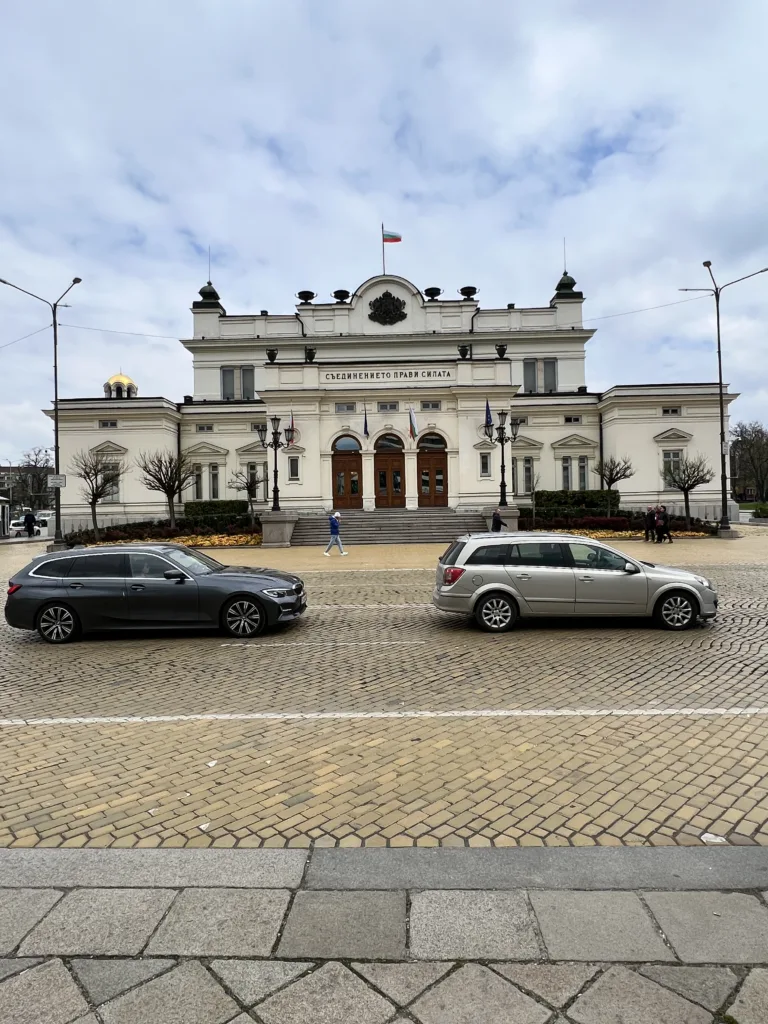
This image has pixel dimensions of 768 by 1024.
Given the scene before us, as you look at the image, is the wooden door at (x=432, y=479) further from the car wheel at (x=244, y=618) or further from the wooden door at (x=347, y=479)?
the car wheel at (x=244, y=618)

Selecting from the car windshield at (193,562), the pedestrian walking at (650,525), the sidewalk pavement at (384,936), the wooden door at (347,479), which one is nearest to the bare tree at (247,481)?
the wooden door at (347,479)

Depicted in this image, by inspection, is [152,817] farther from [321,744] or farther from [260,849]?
[321,744]

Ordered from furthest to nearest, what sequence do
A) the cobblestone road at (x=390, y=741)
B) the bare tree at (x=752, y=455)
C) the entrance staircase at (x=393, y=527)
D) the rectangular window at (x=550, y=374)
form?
the bare tree at (x=752, y=455)
the rectangular window at (x=550, y=374)
the entrance staircase at (x=393, y=527)
the cobblestone road at (x=390, y=741)

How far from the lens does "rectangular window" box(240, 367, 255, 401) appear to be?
47062mm

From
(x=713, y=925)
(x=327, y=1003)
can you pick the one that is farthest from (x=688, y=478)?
(x=327, y=1003)

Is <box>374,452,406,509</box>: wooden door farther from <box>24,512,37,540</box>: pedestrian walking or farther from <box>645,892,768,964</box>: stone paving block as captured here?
<box>645,892,768,964</box>: stone paving block

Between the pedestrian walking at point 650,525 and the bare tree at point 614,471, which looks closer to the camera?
the pedestrian walking at point 650,525

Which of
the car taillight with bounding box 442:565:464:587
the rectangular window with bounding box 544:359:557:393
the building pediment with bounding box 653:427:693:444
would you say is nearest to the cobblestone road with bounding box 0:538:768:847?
the car taillight with bounding box 442:565:464:587

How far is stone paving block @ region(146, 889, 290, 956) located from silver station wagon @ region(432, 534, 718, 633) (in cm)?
695

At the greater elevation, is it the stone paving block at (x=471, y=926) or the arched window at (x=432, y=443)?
the arched window at (x=432, y=443)

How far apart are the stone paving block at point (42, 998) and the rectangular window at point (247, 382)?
153 ft

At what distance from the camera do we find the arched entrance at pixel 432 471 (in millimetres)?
35500

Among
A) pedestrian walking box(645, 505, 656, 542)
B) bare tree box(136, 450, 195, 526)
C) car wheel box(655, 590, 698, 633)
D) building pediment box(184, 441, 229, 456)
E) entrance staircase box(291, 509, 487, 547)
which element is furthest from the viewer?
building pediment box(184, 441, 229, 456)

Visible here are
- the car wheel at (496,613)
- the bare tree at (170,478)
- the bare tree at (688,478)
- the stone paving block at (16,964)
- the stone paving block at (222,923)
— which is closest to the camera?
the stone paving block at (16,964)
